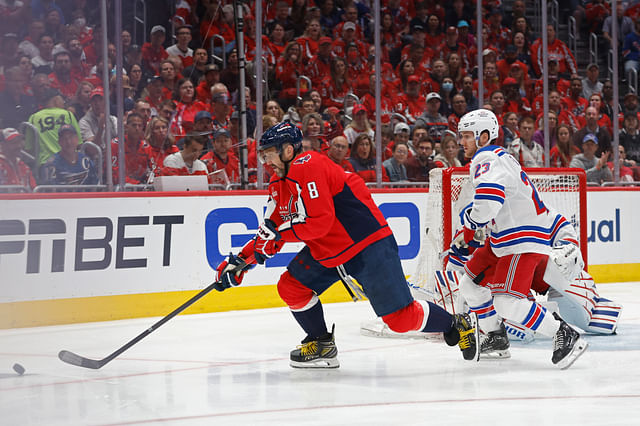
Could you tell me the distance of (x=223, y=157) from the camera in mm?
6246

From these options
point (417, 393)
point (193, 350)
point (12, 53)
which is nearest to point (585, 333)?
point (417, 393)

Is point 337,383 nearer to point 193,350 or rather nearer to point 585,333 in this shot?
point 193,350

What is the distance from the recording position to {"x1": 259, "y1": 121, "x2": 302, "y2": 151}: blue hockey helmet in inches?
141

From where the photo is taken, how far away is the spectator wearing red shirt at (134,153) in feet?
19.2

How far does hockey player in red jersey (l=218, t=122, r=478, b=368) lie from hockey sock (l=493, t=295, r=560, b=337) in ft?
1.01

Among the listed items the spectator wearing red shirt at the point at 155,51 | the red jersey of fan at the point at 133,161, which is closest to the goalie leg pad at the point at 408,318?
the red jersey of fan at the point at 133,161

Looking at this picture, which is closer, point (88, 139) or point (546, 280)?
point (546, 280)

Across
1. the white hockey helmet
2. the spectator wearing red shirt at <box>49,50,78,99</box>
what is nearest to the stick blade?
the white hockey helmet

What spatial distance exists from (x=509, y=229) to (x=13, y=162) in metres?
3.26

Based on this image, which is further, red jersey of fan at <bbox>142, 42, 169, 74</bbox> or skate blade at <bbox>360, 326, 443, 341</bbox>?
red jersey of fan at <bbox>142, 42, 169, 74</bbox>

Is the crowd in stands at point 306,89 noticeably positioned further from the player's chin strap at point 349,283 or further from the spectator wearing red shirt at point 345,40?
the player's chin strap at point 349,283

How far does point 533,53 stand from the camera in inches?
340

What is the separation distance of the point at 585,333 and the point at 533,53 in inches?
Result: 177

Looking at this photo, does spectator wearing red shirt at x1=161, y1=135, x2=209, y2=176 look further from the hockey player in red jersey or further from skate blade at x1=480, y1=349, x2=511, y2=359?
skate blade at x1=480, y1=349, x2=511, y2=359
